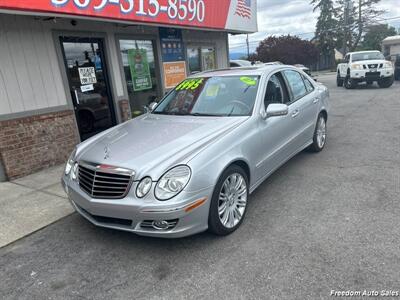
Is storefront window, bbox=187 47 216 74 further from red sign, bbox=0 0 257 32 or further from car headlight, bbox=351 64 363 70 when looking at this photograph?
car headlight, bbox=351 64 363 70

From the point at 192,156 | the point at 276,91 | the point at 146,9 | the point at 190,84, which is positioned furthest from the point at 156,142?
the point at 146,9

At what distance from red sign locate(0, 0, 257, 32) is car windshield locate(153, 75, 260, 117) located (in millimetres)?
2224

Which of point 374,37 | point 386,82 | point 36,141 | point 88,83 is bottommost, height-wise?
point 386,82

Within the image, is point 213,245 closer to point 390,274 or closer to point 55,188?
point 390,274

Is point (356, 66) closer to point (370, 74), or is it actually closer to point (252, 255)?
point (370, 74)

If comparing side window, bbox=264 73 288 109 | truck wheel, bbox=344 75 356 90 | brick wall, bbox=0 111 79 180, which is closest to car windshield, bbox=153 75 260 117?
side window, bbox=264 73 288 109

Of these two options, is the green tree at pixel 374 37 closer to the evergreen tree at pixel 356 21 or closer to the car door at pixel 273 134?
the evergreen tree at pixel 356 21

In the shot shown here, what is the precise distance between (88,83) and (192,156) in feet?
15.0

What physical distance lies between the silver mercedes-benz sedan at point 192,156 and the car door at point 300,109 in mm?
30

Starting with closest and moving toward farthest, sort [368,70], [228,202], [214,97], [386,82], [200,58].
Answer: [228,202] → [214,97] → [200,58] → [368,70] → [386,82]

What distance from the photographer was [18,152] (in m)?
5.46

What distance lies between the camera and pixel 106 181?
2.95 m

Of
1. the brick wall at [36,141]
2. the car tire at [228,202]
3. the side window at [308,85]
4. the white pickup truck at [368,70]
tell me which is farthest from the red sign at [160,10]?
the white pickup truck at [368,70]

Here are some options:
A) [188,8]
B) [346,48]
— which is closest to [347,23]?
[346,48]
